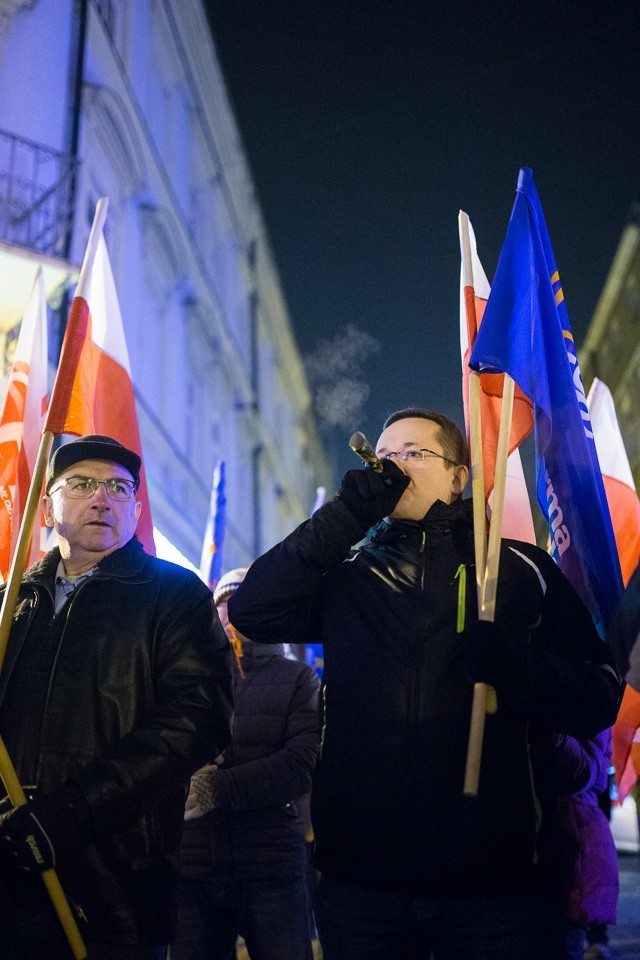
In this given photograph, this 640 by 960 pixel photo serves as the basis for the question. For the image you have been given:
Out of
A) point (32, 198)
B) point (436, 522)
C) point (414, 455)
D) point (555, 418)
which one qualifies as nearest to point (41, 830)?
point (436, 522)

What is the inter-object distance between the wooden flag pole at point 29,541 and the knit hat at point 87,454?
5 centimetres

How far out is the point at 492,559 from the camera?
97.4 inches

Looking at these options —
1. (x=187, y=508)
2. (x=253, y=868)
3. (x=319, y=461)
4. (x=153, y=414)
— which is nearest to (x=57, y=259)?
(x=153, y=414)

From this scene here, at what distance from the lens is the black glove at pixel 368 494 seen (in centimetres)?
258

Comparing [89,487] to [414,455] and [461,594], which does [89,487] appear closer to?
[414,455]

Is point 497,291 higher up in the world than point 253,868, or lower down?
higher up

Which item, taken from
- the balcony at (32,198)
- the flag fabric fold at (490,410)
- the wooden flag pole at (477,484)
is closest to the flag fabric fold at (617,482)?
the flag fabric fold at (490,410)

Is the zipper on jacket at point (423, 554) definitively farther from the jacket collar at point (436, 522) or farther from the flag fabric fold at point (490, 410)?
the flag fabric fold at point (490, 410)

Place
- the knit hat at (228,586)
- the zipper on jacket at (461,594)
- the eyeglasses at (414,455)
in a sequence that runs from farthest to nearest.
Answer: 1. the knit hat at (228,586)
2. the eyeglasses at (414,455)
3. the zipper on jacket at (461,594)

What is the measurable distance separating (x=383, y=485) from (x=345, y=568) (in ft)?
0.99

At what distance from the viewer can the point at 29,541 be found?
8.82 ft

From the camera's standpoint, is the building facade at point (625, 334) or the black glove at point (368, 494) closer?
the black glove at point (368, 494)

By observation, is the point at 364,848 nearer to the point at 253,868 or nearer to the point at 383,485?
the point at 383,485

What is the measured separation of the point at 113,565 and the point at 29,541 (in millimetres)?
245
